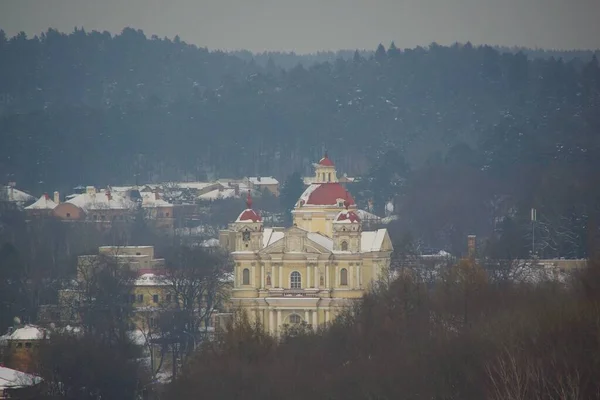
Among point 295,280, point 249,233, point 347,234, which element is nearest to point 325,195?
point 347,234

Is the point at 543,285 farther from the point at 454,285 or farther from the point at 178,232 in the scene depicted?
the point at 178,232

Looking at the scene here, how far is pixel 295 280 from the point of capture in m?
90.7

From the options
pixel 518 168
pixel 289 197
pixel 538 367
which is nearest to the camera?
pixel 538 367

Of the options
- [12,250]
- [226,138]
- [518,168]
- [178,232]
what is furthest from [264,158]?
[12,250]

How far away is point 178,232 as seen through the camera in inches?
5330

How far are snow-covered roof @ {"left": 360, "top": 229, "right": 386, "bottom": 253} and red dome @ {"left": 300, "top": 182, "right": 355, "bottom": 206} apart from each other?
1.51 meters

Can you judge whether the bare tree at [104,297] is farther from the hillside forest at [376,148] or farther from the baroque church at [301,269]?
the hillside forest at [376,148]

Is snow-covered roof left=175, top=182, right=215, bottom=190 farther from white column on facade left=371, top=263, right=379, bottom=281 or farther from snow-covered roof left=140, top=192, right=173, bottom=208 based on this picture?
white column on facade left=371, top=263, right=379, bottom=281

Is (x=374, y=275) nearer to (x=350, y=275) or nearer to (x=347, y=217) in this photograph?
(x=350, y=275)

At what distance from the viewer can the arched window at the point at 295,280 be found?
297ft

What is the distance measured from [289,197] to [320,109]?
61.2m

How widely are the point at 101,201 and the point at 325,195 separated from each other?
5436cm

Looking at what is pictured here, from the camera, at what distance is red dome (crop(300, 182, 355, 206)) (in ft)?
309

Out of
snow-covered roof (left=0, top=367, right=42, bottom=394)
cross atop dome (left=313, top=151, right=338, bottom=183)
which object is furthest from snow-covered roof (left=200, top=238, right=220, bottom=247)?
snow-covered roof (left=0, top=367, right=42, bottom=394)
